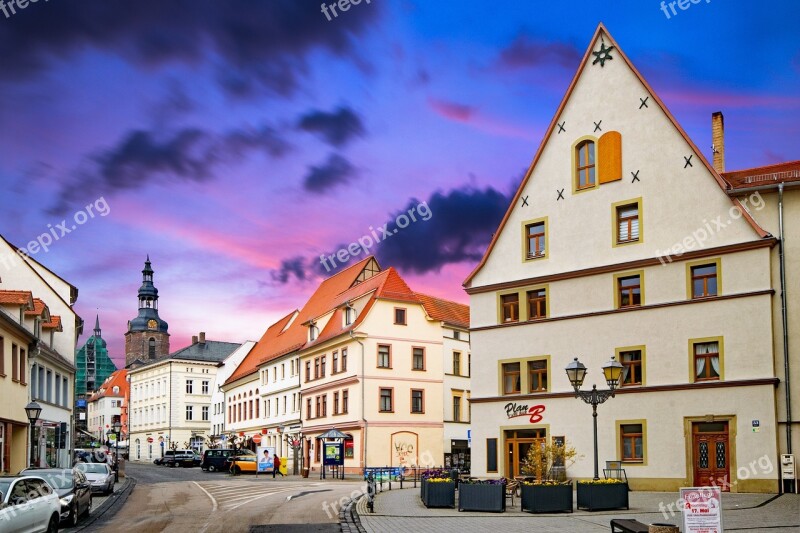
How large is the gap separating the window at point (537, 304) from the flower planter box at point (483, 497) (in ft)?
46.4

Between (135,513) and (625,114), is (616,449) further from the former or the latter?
(135,513)

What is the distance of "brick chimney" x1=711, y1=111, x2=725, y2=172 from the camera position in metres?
40.2

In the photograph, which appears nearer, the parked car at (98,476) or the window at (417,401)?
the parked car at (98,476)

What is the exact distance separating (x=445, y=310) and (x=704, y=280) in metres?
31.7

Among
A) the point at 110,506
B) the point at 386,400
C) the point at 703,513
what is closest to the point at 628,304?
the point at 110,506

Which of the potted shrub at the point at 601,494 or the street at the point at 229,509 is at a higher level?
the potted shrub at the point at 601,494

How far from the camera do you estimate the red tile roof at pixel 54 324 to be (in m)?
49.2

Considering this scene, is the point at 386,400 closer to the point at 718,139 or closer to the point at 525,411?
the point at 525,411

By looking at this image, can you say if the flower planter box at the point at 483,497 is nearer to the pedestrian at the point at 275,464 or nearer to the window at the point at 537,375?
the window at the point at 537,375

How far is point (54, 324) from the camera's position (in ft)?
164

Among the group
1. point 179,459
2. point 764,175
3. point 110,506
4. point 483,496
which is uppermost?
point 764,175

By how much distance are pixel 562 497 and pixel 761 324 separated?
11.9 metres

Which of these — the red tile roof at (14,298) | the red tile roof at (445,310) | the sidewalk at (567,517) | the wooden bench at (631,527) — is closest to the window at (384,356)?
the red tile roof at (445,310)

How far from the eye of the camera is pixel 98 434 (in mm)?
159375
